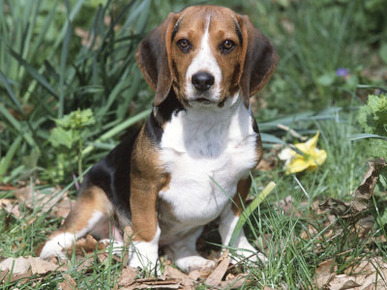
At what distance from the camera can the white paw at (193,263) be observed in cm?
327

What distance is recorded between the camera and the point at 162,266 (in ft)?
10.8

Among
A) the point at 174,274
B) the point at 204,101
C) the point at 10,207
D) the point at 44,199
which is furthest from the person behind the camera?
A: the point at 44,199

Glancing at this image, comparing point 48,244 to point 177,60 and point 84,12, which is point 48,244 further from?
point 84,12

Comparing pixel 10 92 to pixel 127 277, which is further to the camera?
pixel 10 92

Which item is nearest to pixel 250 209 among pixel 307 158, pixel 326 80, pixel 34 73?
pixel 307 158

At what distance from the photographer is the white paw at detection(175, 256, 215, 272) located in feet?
10.7

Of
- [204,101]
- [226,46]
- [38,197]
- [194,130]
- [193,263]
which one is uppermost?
[226,46]

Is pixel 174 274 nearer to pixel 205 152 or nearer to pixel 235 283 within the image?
pixel 235 283

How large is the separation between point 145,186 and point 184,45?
749mm

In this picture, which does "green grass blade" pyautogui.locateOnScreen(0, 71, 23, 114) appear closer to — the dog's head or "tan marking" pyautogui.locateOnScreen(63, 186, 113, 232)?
"tan marking" pyautogui.locateOnScreen(63, 186, 113, 232)

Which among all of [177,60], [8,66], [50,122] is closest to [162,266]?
[177,60]

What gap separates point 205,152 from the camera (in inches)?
119

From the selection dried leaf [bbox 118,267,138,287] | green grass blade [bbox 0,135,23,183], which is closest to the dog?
dried leaf [bbox 118,267,138,287]

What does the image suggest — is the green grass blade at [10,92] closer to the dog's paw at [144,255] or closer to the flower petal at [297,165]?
the dog's paw at [144,255]
